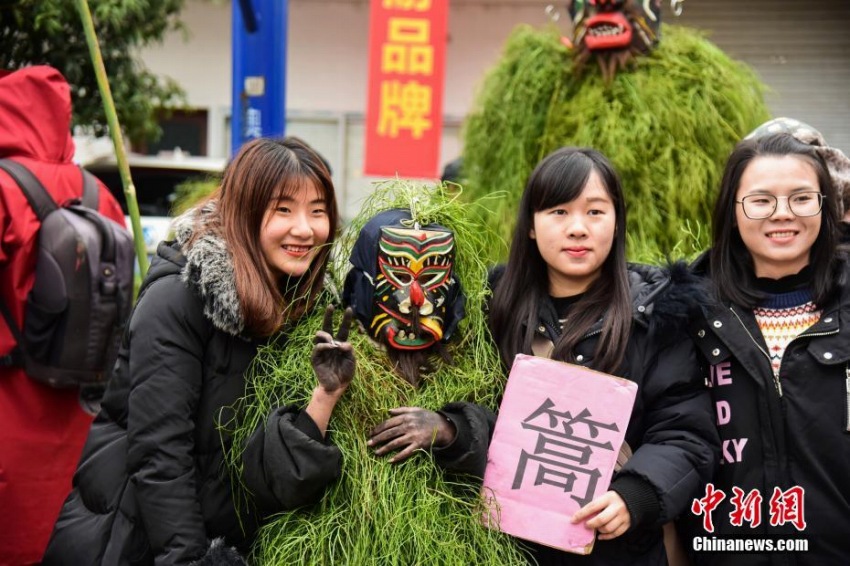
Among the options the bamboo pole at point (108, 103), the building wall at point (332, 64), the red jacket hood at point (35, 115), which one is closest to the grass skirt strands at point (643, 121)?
the bamboo pole at point (108, 103)

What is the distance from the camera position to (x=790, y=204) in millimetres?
2334

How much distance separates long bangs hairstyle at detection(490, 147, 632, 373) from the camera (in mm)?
2299

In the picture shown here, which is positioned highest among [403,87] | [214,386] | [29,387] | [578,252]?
[403,87]

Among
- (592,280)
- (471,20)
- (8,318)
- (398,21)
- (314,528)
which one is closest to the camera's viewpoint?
(314,528)

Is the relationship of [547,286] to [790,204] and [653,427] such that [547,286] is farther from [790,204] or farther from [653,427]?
[790,204]

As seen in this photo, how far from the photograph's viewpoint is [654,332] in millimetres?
2324

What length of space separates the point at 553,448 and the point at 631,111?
72.6 inches

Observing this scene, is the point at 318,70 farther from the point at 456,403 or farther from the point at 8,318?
the point at 456,403

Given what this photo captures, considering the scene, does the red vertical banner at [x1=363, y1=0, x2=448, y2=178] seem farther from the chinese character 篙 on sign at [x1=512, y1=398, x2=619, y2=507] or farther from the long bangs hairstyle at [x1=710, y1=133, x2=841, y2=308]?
the chinese character 篙 on sign at [x1=512, y1=398, x2=619, y2=507]

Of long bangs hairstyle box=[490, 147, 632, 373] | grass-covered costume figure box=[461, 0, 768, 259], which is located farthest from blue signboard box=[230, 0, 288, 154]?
long bangs hairstyle box=[490, 147, 632, 373]

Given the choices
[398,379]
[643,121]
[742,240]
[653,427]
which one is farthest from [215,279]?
[643,121]

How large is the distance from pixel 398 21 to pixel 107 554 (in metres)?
5.14

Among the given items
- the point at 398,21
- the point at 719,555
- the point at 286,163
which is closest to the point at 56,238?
the point at 286,163

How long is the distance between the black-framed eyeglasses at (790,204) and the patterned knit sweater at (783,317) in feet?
0.68
